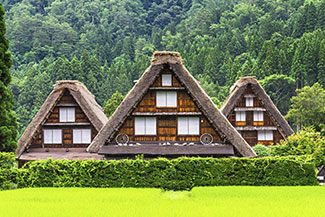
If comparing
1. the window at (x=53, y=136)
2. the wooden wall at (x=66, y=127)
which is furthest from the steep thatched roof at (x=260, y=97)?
the window at (x=53, y=136)

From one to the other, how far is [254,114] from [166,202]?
28877 millimetres

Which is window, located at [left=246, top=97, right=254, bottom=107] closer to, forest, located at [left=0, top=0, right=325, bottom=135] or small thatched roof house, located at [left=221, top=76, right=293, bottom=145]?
small thatched roof house, located at [left=221, top=76, right=293, bottom=145]

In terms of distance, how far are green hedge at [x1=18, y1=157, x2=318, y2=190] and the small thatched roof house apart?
65.9 ft

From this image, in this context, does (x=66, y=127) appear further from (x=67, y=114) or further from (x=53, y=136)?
(x=53, y=136)

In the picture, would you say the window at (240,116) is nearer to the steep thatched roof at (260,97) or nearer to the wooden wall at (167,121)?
the steep thatched roof at (260,97)

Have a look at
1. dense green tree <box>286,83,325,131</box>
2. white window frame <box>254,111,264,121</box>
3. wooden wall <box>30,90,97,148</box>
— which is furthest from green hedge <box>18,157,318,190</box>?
dense green tree <box>286,83,325,131</box>

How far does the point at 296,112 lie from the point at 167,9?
10497 centimetres

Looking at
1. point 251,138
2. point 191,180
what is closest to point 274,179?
point 191,180

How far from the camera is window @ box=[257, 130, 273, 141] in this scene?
45219 mm

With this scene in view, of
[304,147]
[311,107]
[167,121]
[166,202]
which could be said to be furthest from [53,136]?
[311,107]

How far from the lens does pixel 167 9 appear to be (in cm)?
16138

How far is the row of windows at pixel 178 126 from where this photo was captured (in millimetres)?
28938

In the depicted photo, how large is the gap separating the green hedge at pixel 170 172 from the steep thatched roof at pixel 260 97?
19959 mm

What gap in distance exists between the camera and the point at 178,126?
95.8 ft
